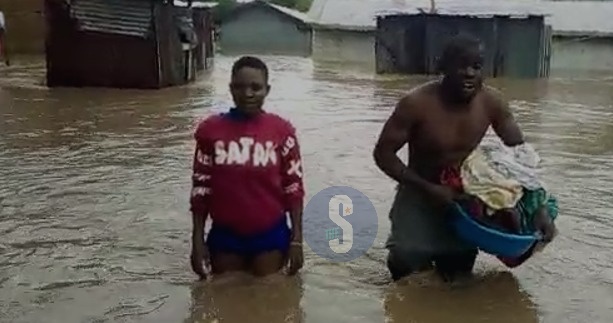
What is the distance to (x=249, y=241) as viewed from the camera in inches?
183

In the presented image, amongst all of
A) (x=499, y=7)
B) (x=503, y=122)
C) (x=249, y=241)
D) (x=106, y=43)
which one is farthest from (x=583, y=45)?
(x=249, y=241)

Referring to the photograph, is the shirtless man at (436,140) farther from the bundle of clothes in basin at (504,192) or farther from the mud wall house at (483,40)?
the mud wall house at (483,40)

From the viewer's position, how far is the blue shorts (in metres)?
4.65

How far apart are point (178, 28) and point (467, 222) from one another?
47.3 feet

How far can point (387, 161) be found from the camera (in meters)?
4.89

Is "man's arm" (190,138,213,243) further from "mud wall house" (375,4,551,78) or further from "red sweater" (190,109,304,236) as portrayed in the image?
"mud wall house" (375,4,551,78)

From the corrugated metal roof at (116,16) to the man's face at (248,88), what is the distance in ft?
42.6

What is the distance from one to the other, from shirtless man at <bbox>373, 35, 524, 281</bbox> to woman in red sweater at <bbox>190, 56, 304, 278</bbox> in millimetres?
577

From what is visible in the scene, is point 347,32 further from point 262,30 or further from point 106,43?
point 106,43

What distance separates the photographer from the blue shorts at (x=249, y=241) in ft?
15.3

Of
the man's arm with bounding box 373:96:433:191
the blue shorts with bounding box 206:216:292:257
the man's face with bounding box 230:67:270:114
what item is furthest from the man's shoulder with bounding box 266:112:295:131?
the man's arm with bounding box 373:96:433:191

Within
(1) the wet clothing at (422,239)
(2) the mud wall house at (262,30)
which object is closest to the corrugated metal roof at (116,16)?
(1) the wet clothing at (422,239)

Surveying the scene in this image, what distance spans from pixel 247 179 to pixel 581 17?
31.4 m

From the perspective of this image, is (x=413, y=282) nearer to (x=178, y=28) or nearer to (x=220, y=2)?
(x=178, y=28)
